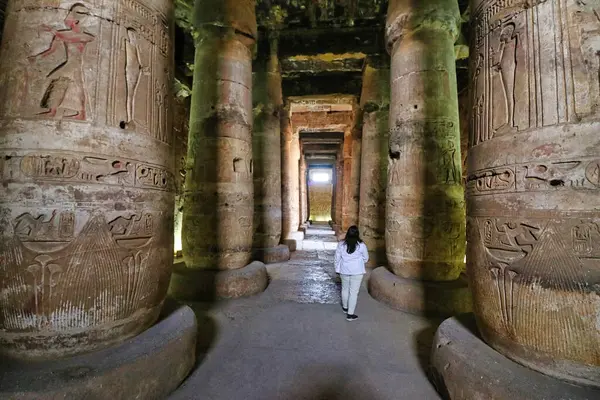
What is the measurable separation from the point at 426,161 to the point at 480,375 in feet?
10.1

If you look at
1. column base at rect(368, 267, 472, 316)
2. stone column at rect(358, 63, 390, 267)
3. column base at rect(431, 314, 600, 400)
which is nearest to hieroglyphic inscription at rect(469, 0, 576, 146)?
column base at rect(431, 314, 600, 400)

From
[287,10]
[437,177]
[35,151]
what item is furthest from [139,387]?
[287,10]

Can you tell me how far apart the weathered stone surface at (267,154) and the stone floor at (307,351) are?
9.24ft

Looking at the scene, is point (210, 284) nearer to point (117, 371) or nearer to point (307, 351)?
point (307, 351)

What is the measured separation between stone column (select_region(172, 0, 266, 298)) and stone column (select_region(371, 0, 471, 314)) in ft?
7.80

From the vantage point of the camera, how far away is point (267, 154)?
7.45m

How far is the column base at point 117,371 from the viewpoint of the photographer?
4.91 ft

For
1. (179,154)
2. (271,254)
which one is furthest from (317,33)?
(271,254)

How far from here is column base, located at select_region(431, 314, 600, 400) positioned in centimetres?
150

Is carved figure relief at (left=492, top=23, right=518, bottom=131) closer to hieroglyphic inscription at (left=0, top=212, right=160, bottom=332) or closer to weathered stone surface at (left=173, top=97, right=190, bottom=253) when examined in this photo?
hieroglyphic inscription at (left=0, top=212, right=160, bottom=332)

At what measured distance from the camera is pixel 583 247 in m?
1.52

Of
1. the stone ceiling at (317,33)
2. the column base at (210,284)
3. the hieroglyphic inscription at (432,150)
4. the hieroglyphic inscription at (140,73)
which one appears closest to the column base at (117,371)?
the hieroglyphic inscription at (140,73)

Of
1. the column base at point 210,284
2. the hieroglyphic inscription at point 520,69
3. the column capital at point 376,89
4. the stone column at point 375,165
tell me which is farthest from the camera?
the column capital at point 376,89

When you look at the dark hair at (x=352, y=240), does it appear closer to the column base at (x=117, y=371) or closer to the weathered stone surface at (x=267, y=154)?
the column base at (x=117, y=371)
